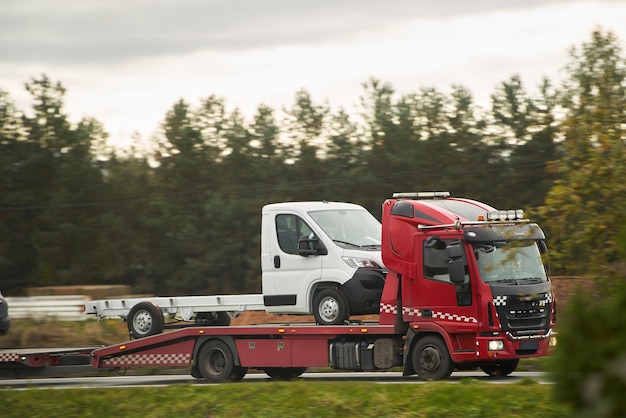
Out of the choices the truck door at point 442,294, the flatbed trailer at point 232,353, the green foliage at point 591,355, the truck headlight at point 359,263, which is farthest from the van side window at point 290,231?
the green foliage at point 591,355

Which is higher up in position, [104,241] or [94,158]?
[94,158]

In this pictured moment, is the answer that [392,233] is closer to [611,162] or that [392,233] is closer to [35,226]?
[611,162]

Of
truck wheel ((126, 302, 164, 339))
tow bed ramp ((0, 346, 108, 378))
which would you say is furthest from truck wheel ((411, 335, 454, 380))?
tow bed ramp ((0, 346, 108, 378))

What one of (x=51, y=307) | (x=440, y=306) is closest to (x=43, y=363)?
(x=440, y=306)

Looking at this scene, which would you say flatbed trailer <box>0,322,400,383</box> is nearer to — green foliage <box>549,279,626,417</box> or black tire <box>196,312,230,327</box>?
black tire <box>196,312,230,327</box>

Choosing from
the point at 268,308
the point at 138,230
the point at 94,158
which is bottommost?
the point at 268,308

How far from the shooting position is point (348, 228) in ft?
56.4

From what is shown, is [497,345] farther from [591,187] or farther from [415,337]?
[591,187]

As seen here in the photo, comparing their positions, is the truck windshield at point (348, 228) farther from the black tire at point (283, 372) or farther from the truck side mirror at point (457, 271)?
the black tire at point (283, 372)

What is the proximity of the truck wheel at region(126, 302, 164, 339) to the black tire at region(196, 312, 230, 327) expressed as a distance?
68 cm

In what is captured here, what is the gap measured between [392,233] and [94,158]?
113 ft

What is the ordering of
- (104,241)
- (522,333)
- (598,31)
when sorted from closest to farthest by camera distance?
(522,333), (598,31), (104,241)

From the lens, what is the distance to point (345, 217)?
57.0 ft

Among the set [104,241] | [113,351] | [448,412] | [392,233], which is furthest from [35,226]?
[448,412]
